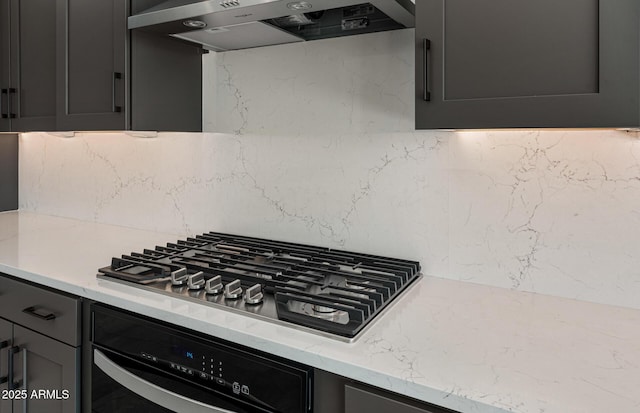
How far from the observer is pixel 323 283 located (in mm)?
1289

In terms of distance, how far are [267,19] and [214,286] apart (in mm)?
831

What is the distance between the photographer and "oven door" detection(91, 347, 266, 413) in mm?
1085

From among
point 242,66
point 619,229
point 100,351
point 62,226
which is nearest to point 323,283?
point 100,351

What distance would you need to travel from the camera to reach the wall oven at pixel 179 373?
1.00 meters

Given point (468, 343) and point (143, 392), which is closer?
Answer: point (468, 343)

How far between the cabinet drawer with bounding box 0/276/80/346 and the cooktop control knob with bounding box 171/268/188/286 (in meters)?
0.32

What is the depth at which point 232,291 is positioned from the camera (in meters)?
1.21

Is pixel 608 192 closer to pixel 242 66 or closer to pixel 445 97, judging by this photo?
pixel 445 97

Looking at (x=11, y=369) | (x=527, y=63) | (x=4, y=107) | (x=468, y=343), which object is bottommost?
(x=11, y=369)

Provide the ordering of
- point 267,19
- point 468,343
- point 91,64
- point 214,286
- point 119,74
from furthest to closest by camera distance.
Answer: point 91,64
point 119,74
point 267,19
point 214,286
point 468,343

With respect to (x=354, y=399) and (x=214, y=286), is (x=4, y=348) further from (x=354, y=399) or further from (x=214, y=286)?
(x=354, y=399)

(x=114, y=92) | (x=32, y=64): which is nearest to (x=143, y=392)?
(x=114, y=92)

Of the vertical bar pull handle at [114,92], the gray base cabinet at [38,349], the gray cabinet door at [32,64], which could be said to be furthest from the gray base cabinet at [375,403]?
the gray cabinet door at [32,64]

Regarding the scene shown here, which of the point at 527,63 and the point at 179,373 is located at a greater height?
the point at 527,63
